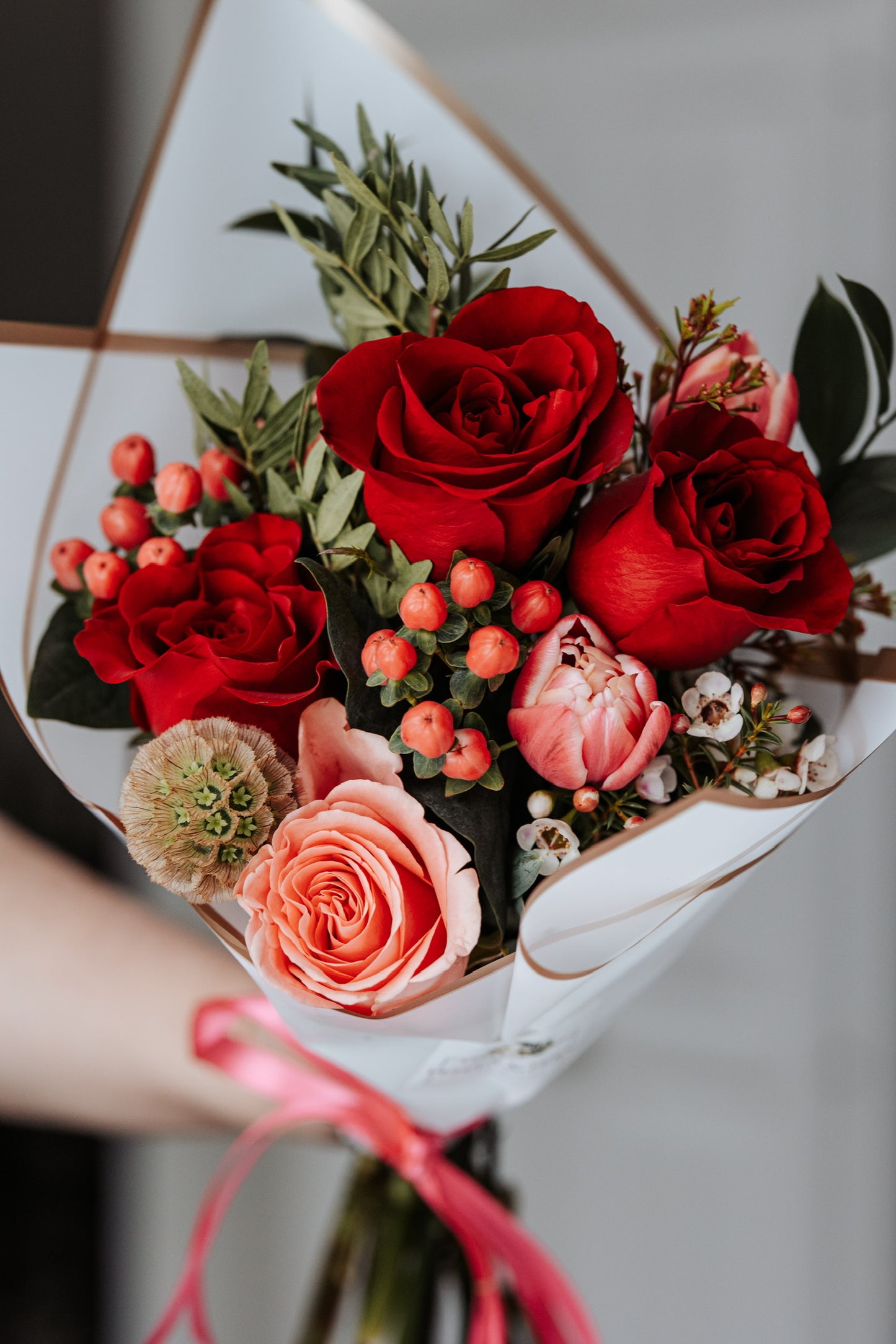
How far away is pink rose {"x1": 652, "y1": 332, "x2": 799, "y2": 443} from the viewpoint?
0.35 meters

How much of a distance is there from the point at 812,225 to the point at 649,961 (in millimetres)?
782

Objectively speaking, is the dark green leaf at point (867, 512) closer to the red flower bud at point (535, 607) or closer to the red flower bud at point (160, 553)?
the red flower bud at point (535, 607)

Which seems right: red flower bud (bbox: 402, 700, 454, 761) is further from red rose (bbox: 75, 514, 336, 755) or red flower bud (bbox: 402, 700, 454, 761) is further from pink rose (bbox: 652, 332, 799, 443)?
pink rose (bbox: 652, 332, 799, 443)

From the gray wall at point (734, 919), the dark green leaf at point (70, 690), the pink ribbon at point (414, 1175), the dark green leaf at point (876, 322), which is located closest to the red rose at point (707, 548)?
the dark green leaf at point (876, 322)

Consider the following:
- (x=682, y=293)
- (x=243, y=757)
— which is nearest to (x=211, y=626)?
(x=243, y=757)

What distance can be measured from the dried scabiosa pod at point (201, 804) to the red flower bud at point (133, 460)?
154 mm

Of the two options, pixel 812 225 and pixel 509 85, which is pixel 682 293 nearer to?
pixel 812 225

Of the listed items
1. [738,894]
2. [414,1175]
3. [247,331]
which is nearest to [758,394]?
[247,331]

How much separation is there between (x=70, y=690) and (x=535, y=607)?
231mm

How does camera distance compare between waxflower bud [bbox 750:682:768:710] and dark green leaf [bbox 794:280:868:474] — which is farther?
dark green leaf [bbox 794:280:868:474]

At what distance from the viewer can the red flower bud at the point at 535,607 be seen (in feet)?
1.03

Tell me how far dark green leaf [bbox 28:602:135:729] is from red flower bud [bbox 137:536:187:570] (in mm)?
70

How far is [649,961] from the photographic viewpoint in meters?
0.45

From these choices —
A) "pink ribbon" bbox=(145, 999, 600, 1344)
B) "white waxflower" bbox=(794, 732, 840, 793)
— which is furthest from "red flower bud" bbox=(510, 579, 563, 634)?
"pink ribbon" bbox=(145, 999, 600, 1344)
